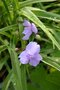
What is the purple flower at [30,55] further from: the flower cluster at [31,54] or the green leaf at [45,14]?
the green leaf at [45,14]

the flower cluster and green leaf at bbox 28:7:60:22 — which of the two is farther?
green leaf at bbox 28:7:60:22

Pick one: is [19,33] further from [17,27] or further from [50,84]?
[50,84]

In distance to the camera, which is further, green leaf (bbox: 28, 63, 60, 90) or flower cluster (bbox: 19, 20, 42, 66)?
green leaf (bbox: 28, 63, 60, 90)

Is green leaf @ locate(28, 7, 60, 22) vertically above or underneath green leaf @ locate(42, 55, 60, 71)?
above

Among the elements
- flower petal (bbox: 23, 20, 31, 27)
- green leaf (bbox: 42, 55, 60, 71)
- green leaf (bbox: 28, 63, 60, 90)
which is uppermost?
flower petal (bbox: 23, 20, 31, 27)

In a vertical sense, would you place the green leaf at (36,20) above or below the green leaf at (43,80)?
above

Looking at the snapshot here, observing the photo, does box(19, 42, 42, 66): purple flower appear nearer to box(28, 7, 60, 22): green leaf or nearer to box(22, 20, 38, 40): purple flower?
box(22, 20, 38, 40): purple flower

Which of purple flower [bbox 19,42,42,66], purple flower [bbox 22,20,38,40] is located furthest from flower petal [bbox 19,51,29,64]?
purple flower [bbox 22,20,38,40]

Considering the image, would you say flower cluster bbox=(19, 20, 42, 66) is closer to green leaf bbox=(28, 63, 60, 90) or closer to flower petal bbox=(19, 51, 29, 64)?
flower petal bbox=(19, 51, 29, 64)

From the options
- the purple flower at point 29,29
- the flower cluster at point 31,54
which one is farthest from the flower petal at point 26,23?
the flower cluster at point 31,54

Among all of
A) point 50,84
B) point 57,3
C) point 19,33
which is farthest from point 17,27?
point 57,3

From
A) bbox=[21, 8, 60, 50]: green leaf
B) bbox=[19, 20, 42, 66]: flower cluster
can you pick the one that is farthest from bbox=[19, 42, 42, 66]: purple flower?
bbox=[21, 8, 60, 50]: green leaf
